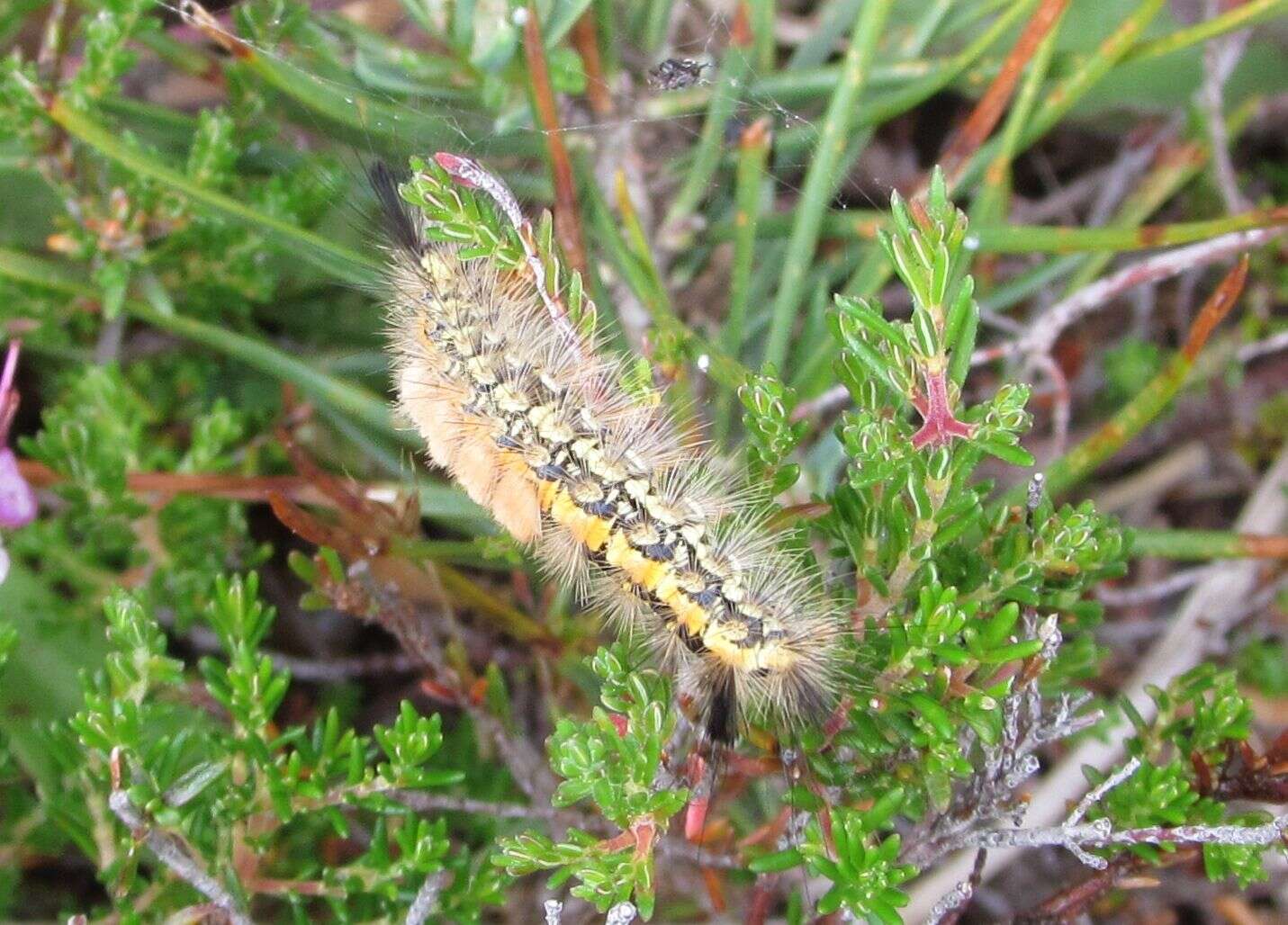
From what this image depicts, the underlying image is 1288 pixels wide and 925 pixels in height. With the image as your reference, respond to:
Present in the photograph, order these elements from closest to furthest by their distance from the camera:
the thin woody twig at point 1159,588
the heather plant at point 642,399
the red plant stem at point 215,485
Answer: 1. the heather plant at point 642,399
2. the red plant stem at point 215,485
3. the thin woody twig at point 1159,588

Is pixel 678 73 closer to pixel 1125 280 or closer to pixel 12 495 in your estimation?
pixel 1125 280

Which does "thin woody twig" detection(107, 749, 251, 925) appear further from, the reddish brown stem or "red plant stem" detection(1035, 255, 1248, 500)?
the reddish brown stem

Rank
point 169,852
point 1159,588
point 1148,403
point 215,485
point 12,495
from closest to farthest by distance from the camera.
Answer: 1. point 169,852
2. point 12,495
3. point 1148,403
4. point 215,485
5. point 1159,588

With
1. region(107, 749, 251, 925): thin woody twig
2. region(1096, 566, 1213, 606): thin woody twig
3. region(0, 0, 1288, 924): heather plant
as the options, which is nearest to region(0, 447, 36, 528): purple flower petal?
region(0, 0, 1288, 924): heather plant

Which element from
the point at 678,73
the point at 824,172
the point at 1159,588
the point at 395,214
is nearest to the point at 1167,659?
the point at 1159,588

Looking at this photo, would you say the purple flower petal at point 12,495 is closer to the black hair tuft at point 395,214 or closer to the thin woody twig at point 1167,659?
the black hair tuft at point 395,214

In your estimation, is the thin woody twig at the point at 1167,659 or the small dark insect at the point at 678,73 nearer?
the small dark insect at the point at 678,73

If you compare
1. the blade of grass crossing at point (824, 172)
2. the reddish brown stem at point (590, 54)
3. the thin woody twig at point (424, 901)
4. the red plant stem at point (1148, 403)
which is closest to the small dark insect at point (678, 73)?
the reddish brown stem at point (590, 54)

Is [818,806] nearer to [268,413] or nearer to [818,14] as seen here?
[268,413]
